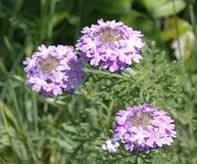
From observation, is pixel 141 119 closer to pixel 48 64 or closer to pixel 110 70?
pixel 110 70

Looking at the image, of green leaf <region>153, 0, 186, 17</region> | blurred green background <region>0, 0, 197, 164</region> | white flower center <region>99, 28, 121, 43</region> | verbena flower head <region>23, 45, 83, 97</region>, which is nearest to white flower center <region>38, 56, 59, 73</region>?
verbena flower head <region>23, 45, 83, 97</region>

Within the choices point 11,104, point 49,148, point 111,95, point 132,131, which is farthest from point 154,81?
point 11,104

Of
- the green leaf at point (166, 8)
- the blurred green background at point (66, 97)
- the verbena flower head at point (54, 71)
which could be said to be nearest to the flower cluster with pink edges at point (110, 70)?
the verbena flower head at point (54, 71)

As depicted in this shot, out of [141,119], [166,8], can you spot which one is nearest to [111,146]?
[141,119]

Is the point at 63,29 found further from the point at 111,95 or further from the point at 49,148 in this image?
the point at 111,95

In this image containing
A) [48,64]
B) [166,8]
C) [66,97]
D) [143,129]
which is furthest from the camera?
[166,8]

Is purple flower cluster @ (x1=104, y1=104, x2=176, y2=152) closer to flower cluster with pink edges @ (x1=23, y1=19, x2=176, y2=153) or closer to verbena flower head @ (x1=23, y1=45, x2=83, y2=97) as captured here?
flower cluster with pink edges @ (x1=23, y1=19, x2=176, y2=153)

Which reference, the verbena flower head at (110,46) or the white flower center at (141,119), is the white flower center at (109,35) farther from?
the white flower center at (141,119)
